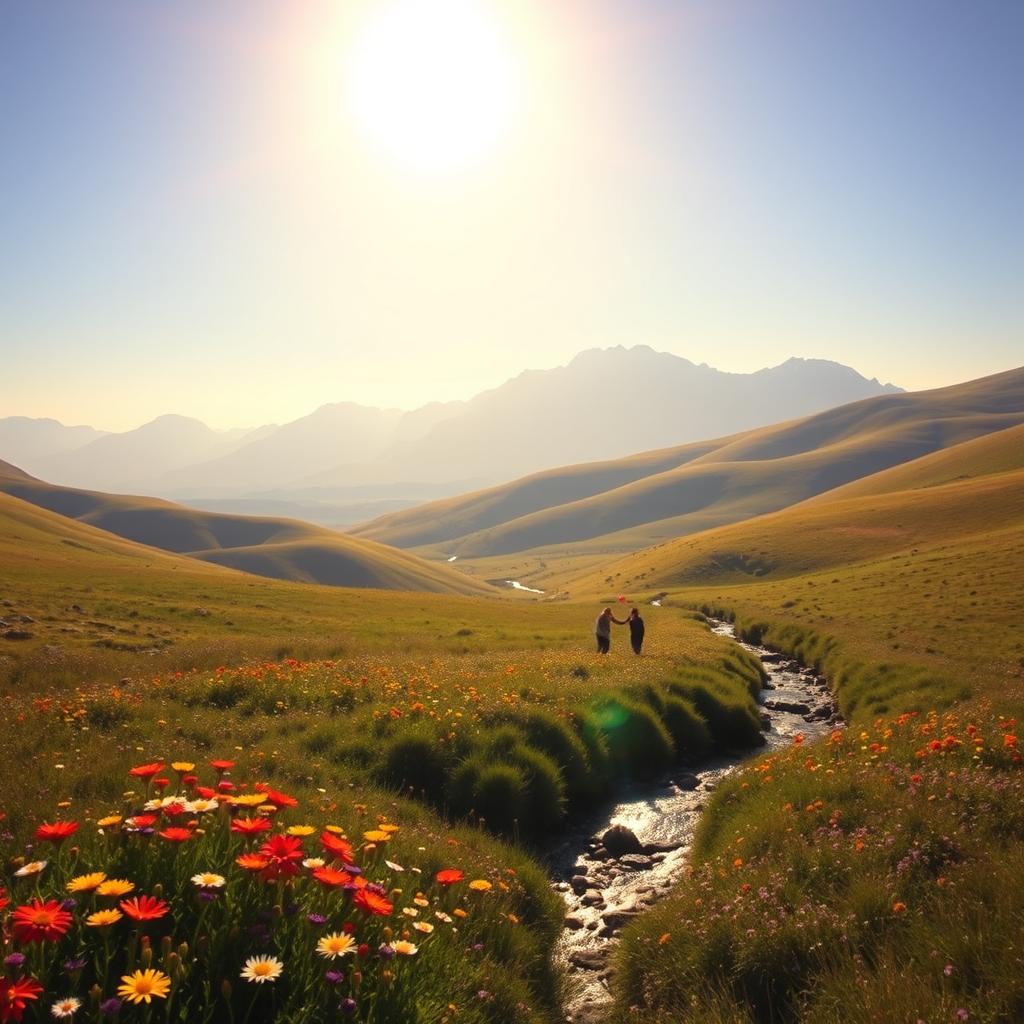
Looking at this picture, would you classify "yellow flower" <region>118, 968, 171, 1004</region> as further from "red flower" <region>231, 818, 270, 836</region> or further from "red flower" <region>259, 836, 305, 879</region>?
"red flower" <region>231, 818, 270, 836</region>

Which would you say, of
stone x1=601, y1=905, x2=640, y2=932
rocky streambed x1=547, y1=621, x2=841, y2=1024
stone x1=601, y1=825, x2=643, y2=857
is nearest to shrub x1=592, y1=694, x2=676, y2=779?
rocky streambed x1=547, y1=621, x2=841, y2=1024

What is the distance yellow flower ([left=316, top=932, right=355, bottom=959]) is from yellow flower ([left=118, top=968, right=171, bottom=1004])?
3.19 feet

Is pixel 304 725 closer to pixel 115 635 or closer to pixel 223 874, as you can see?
pixel 223 874

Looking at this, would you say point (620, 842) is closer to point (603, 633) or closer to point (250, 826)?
point (250, 826)

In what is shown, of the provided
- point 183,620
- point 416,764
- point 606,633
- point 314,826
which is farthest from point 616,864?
point 183,620

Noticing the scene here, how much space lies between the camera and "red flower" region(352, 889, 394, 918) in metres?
4.68

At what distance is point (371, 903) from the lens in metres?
4.75

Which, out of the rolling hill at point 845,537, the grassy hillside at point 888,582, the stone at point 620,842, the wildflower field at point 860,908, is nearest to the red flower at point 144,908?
the wildflower field at point 860,908

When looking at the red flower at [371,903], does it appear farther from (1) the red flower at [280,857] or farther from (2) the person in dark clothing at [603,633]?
(2) the person in dark clothing at [603,633]

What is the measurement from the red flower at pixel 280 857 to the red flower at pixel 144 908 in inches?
28.9

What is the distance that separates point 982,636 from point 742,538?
6963 cm

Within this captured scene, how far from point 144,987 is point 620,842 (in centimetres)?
1172

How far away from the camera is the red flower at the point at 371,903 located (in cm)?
468

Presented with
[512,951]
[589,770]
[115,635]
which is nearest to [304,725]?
[589,770]
